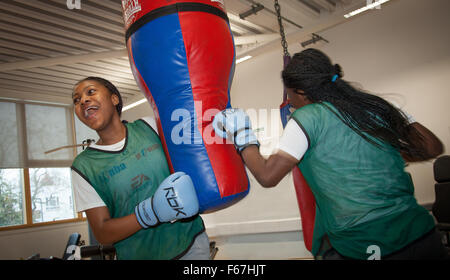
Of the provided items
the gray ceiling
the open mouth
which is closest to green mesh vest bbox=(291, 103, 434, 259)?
the open mouth

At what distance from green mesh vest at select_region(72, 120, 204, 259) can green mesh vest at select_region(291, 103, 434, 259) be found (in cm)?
61

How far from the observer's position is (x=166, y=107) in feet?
4.37

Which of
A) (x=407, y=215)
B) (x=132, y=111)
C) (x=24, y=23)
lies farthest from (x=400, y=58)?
(x=132, y=111)

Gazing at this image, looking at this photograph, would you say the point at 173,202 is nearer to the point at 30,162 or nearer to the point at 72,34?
the point at 72,34

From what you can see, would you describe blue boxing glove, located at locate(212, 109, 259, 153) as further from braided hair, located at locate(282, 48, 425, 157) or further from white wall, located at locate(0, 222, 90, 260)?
white wall, located at locate(0, 222, 90, 260)

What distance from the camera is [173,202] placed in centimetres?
119

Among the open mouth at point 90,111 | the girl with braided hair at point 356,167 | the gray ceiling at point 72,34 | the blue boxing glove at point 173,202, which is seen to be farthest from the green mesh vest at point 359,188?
the gray ceiling at point 72,34

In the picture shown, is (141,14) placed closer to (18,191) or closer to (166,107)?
(166,107)

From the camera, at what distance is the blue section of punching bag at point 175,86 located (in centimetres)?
129

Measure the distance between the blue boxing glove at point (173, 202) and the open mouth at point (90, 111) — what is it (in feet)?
1.65

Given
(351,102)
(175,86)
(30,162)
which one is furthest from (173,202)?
(30,162)

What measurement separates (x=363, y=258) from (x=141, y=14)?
4.13ft

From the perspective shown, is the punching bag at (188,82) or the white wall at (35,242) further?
the white wall at (35,242)

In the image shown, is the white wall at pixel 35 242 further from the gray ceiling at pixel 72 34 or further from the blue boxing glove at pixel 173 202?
the blue boxing glove at pixel 173 202
